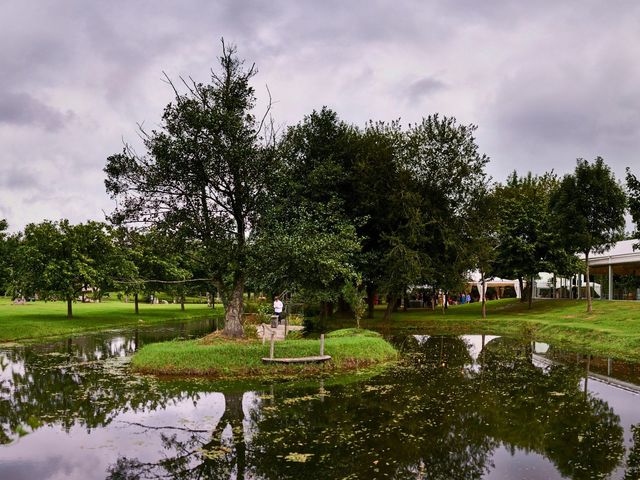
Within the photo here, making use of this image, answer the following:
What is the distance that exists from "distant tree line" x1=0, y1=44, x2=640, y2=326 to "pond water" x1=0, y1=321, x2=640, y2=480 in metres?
6.48

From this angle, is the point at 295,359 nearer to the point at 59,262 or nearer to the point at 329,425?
the point at 329,425

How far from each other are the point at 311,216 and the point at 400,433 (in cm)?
2163

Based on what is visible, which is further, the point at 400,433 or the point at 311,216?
the point at 311,216

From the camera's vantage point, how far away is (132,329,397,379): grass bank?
21078 millimetres

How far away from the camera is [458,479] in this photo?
33.0 ft

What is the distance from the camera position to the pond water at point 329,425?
35.2 ft

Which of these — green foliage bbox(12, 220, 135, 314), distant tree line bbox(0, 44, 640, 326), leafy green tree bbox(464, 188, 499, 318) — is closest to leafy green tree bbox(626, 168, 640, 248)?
distant tree line bbox(0, 44, 640, 326)

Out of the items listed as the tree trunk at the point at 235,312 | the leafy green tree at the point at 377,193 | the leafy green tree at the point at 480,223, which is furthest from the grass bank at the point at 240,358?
the leafy green tree at the point at 480,223

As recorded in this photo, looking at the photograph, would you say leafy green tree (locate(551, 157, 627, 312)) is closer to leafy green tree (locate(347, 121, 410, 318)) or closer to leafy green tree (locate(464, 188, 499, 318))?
leafy green tree (locate(464, 188, 499, 318))

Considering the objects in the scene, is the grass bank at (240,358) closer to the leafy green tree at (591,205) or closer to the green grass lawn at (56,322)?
the green grass lawn at (56,322)

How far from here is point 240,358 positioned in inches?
850

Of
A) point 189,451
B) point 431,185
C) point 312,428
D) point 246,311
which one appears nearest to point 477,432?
point 312,428

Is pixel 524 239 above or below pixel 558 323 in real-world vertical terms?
above

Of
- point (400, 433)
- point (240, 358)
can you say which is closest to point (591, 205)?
point (240, 358)
